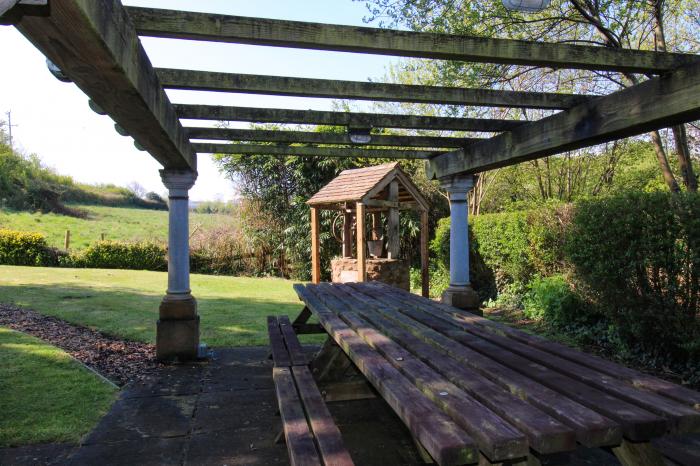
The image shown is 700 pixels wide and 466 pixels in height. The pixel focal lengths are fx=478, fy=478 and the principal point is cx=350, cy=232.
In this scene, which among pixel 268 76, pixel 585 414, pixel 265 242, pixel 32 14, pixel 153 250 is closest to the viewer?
pixel 32 14

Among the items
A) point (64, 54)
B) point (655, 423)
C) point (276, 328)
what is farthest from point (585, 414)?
point (276, 328)

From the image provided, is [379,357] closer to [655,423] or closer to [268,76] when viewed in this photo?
[655,423]

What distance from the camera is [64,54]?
208cm

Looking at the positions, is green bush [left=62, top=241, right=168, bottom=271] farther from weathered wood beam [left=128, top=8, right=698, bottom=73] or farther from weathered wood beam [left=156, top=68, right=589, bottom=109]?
weathered wood beam [left=128, top=8, right=698, bottom=73]

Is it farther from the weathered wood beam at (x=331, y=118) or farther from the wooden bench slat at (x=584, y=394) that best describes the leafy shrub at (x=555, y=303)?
the wooden bench slat at (x=584, y=394)

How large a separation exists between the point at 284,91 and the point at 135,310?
7644 mm

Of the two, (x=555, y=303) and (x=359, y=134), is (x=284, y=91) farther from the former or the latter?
(x=555, y=303)

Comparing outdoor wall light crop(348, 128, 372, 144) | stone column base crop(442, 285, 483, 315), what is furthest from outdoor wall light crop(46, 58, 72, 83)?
stone column base crop(442, 285, 483, 315)

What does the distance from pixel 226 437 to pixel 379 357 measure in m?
1.63

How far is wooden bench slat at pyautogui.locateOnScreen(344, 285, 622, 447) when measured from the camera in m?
1.63

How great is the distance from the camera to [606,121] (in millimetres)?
3570

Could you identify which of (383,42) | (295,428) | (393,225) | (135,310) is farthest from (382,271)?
(295,428)

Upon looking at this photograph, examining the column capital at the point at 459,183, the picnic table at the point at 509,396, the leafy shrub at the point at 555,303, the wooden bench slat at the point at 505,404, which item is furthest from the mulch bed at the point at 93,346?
the leafy shrub at the point at 555,303

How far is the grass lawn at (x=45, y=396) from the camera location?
361 centimetres
